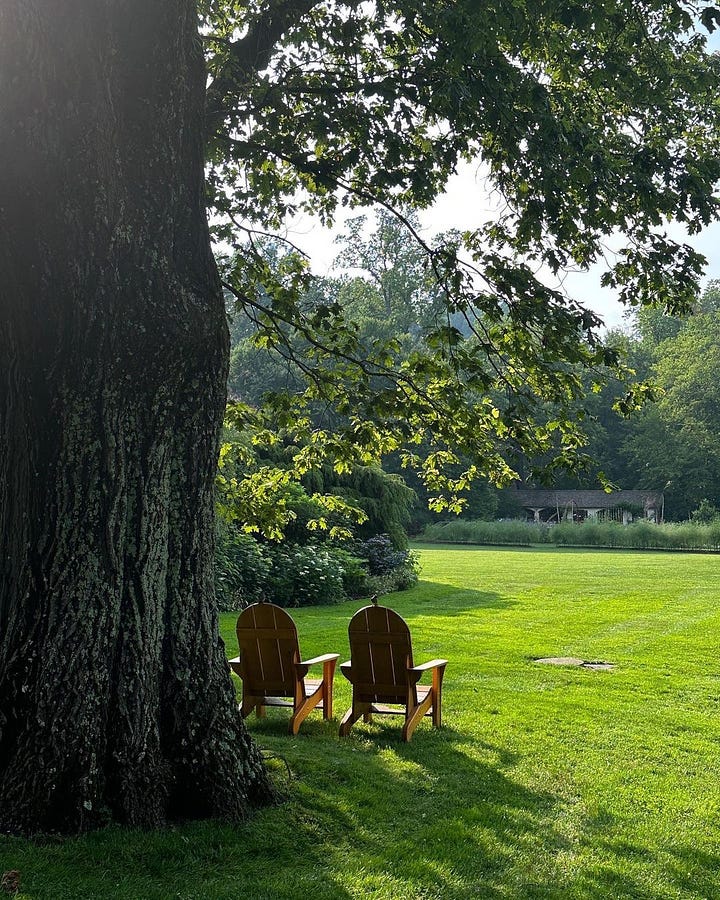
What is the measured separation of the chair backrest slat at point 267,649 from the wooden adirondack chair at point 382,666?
501 millimetres

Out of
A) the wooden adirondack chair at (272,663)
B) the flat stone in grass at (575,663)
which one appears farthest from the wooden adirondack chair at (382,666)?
the flat stone in grass at (575,663)

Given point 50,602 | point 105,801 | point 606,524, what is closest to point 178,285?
point 50,602

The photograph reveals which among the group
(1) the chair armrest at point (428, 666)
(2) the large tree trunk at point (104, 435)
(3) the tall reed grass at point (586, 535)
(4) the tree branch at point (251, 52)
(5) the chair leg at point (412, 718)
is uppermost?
(4) the tree branch at point (251, 52)

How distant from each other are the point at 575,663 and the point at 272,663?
508 centimetres

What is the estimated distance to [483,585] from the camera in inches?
899

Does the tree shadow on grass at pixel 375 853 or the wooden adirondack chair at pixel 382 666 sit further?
the wooden adirondack chair at pixel 382 666

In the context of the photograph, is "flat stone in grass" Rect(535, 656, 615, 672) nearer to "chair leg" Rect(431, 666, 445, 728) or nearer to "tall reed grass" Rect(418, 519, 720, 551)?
"chair leg" Rect(431, 666, 445, 728)

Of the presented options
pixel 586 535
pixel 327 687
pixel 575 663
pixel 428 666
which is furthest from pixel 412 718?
pixel 586 535

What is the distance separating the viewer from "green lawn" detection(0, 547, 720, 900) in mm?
4457

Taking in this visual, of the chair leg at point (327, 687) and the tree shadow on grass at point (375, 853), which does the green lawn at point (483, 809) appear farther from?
the chair leg at point (327, 687)

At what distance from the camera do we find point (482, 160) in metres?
8.61

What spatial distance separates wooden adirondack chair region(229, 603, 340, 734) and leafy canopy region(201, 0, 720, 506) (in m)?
2.46

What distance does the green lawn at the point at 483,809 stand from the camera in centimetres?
446

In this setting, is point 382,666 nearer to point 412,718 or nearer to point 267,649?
point 412,718
